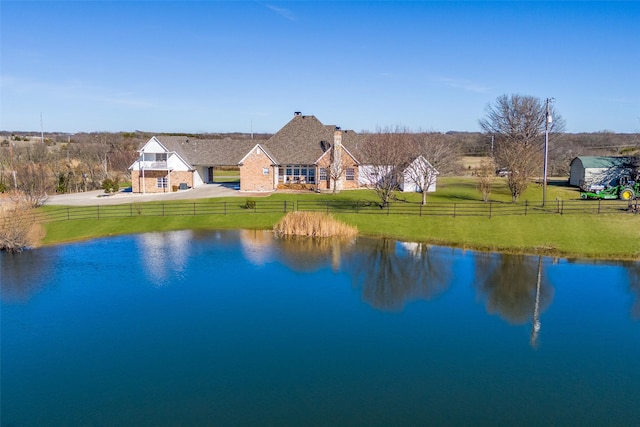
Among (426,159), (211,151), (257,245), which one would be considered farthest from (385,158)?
(211,151)

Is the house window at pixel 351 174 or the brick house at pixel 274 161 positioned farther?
the house window at pixel 351 174

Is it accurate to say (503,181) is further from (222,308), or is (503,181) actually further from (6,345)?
(6,345)

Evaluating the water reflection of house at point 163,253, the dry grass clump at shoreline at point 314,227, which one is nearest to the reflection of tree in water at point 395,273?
the dry grass clump at shoreline at point 314,227

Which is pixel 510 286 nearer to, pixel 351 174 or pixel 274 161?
pixel 351 174

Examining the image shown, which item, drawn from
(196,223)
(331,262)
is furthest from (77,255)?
(331,262)

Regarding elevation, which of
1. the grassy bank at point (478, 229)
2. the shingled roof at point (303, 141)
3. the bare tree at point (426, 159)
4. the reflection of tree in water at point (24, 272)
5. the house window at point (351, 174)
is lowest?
the reflection of tree in water at point (24, 272)

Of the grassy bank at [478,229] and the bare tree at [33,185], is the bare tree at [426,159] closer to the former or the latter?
the grassy bank at [478,229]
